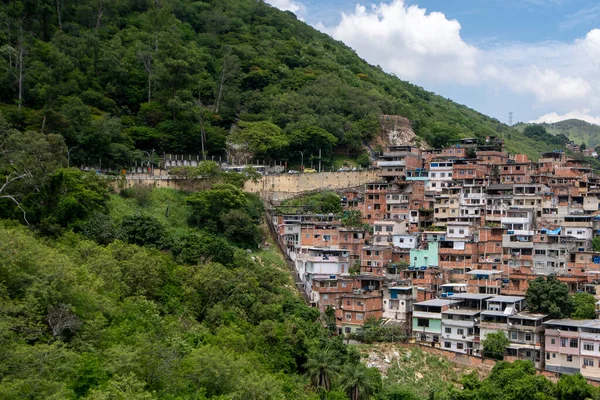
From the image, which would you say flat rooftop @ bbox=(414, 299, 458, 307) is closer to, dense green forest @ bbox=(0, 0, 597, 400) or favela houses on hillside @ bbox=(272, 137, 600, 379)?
favela houses on hillside @ bbox=(272, 137, 600, 379)

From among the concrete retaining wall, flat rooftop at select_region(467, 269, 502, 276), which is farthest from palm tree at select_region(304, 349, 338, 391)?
the concrete retaining wall

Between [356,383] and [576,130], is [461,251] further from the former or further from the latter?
[576,130]

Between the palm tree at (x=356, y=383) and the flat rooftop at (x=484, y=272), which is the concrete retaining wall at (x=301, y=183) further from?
the palm tree at (x=356, y=383)

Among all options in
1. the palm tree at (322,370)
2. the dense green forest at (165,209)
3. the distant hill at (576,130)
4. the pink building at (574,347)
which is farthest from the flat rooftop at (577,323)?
the distant hill at (576,130)

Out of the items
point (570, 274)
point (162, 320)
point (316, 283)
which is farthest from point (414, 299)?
point (162, 320)

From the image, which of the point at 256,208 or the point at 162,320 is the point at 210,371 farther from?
the point at 256,208
